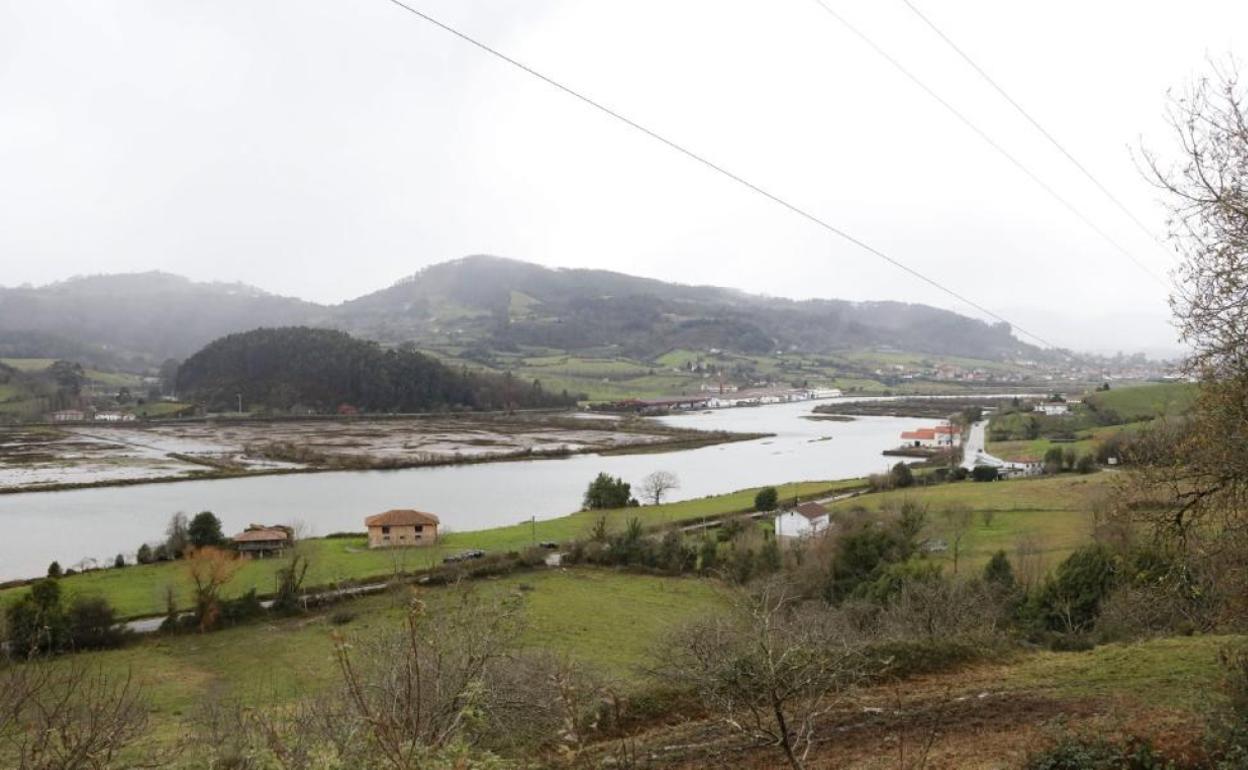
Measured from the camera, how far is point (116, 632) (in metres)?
18.6

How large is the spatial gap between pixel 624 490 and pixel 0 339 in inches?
6091

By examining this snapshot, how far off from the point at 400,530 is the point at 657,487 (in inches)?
525

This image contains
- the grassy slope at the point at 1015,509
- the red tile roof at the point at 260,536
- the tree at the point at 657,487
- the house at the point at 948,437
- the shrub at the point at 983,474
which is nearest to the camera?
the grassy slope at the point at 1015,509

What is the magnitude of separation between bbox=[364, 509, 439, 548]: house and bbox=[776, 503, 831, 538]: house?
12.4m

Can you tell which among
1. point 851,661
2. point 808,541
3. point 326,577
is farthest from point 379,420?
point 851,661

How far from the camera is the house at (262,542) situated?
87.8 ft

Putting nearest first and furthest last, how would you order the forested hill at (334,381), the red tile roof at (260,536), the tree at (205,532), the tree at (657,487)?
1. the tree at (205,532)
2. the red tile roof at (260,536)
3. the tree at (657,487)
4. the forested hill at (334,381)

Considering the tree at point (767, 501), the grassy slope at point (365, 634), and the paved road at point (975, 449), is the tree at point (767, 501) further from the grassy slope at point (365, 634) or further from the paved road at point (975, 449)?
the paved road at point (975, 449)

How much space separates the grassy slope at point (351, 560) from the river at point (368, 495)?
2.96 m

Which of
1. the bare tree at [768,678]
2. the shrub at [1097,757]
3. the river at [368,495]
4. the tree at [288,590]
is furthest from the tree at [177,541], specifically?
the shrub at [1097,757]

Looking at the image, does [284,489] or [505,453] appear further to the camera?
[505,453]

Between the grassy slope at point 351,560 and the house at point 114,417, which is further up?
the house at point 114,417

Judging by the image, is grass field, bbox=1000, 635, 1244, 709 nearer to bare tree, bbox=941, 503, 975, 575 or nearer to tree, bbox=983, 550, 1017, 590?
tree, bbox=983, 550, 1017, 590

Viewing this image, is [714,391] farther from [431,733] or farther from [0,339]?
[0,339]
